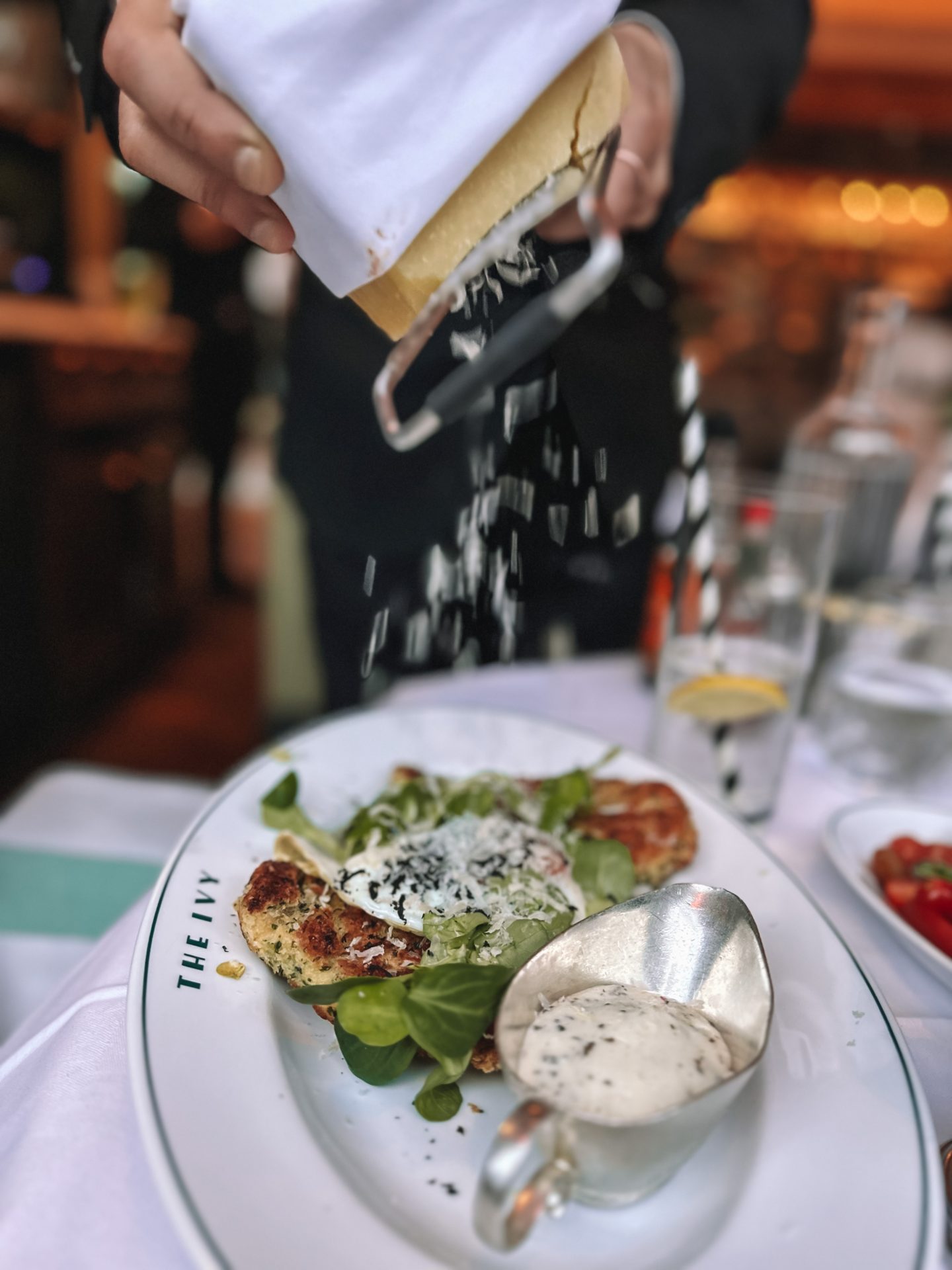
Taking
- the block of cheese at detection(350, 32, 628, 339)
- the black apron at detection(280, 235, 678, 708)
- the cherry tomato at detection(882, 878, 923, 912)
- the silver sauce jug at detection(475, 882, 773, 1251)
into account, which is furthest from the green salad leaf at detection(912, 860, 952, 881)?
the block of cheese at detection(350, 32, 628, 339)

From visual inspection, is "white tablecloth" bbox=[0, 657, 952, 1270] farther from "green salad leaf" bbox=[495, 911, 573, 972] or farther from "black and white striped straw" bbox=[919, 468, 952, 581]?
"black and white striped straw" bbox=[919, 468, 952, 581]

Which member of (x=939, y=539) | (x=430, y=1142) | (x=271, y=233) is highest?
(x=271, y=233)

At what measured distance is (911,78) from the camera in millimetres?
4738

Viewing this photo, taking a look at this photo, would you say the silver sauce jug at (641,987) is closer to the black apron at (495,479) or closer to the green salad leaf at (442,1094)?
the green salad leaf at (442,1094)

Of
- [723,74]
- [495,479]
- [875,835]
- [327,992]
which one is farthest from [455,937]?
[723,74]

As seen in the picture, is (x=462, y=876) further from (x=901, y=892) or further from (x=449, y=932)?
(x=901, y=892)

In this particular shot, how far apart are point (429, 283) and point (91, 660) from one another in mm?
3003

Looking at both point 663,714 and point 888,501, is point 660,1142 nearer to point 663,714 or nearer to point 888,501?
point 663,714

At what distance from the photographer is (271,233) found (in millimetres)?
630

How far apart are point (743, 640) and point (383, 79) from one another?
0.74 metres

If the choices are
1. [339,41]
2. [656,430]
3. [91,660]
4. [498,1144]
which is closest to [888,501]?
[656,430]

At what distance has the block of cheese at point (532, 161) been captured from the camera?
1.92ft

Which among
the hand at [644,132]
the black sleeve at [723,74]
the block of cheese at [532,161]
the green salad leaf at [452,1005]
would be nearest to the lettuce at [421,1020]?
the green salad leaf at [452,1005]

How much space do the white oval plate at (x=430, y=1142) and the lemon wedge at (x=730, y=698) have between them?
30cm
